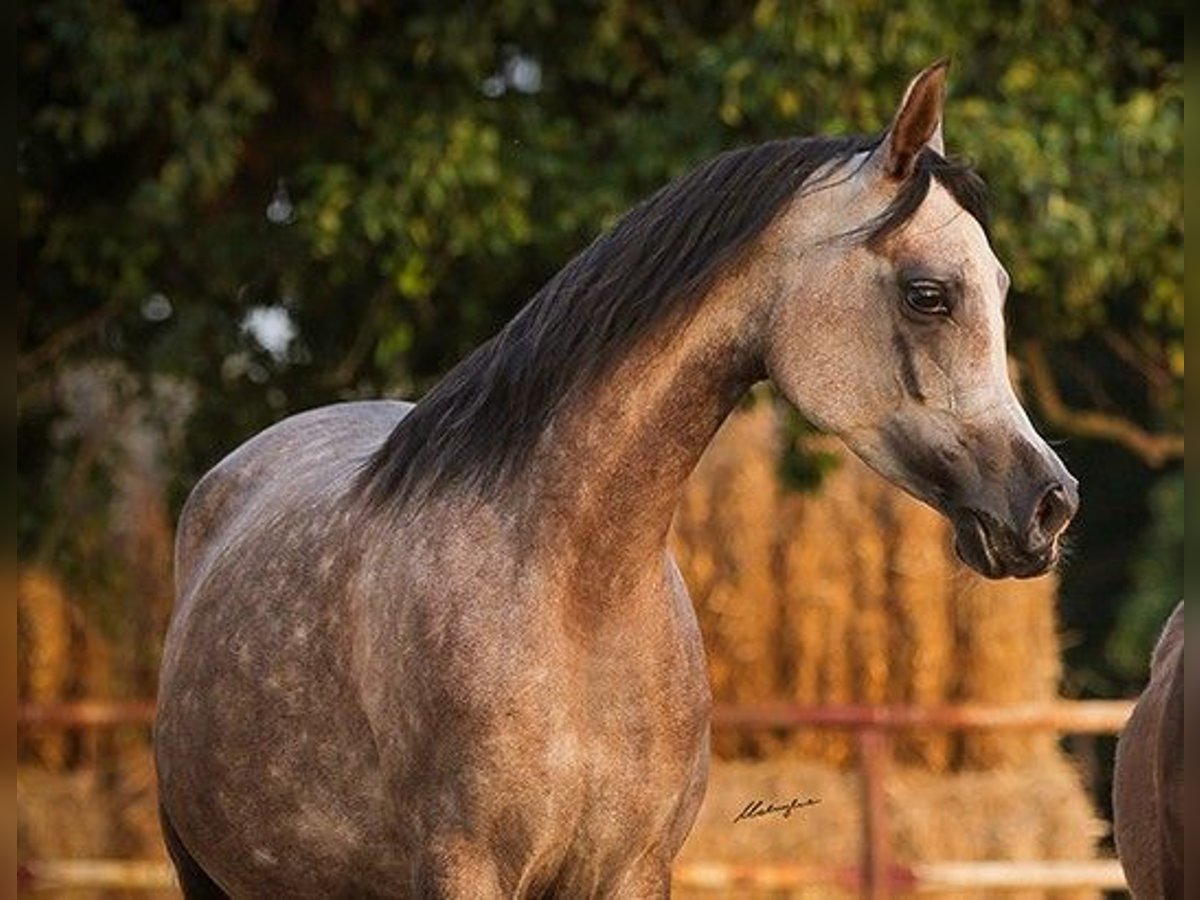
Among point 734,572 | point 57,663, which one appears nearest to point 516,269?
point 734,572

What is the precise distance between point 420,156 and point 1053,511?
16.4 ft

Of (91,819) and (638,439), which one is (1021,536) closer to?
(638,439)

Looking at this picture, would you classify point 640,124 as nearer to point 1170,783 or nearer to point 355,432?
point 355,432

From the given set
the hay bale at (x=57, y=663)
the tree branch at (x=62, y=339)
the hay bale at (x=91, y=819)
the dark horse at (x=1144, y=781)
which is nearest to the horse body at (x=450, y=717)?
the dark horse at (x=1144, y=781)

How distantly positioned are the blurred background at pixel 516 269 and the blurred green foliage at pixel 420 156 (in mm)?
15

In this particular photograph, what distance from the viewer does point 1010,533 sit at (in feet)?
10.6

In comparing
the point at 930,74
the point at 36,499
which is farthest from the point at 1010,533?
the point at 36,499

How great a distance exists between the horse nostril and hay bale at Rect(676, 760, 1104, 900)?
20.3ft

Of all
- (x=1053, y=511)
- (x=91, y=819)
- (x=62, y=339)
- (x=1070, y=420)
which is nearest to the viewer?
(x=1053, y=511)

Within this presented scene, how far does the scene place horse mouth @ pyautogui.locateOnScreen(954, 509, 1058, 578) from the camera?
3.24 metres

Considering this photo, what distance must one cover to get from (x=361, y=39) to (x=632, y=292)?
5272mm

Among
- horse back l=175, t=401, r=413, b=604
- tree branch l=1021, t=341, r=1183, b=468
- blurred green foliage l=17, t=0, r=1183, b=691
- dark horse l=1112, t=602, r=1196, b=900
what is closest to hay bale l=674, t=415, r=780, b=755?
tree branch l=1021, t=341, r=1183, b=468

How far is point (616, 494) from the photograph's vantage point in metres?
3.62

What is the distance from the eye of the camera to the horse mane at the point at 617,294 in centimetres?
352
